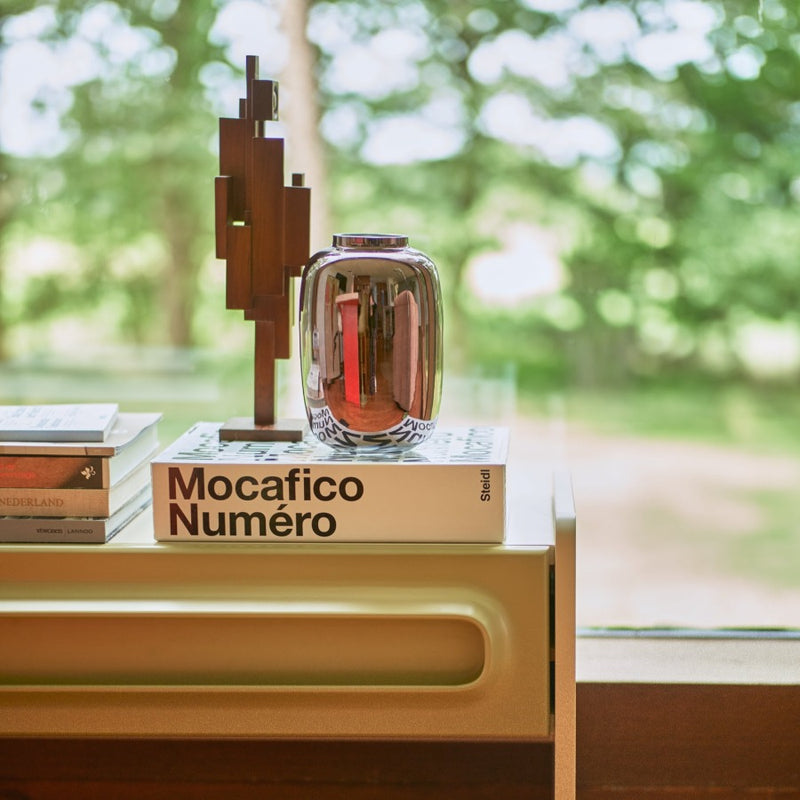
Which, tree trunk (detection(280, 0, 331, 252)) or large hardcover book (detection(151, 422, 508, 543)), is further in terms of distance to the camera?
tree trunk (detection(280, 0, 331, 252))

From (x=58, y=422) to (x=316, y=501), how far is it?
25 centimetres

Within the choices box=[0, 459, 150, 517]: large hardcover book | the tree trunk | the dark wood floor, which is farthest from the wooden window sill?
the tree trunk

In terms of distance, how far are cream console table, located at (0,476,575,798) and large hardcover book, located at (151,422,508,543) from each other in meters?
0.01

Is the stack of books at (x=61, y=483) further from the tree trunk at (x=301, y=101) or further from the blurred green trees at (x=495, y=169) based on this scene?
the blurred green trees at (x=495, y=169)

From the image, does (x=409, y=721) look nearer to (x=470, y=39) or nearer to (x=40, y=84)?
(x=40, y=84)

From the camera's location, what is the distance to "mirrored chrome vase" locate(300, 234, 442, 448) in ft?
2.82

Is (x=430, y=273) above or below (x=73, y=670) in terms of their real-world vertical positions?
above

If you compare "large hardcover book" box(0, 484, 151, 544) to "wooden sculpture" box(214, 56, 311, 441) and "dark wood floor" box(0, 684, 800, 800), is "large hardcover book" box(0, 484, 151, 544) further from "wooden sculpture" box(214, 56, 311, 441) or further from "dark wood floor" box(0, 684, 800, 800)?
"dark wood floor" box(0, 684, 800, 800)

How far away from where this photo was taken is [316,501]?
2.70 ft

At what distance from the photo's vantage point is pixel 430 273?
0.88 metres

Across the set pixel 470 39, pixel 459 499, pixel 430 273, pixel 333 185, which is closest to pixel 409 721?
pixel 459 499

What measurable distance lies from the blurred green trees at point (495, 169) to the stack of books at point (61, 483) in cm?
184

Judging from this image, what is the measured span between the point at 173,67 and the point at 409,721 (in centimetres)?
250

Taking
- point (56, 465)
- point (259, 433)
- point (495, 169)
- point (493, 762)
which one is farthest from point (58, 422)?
point (495, 169)
